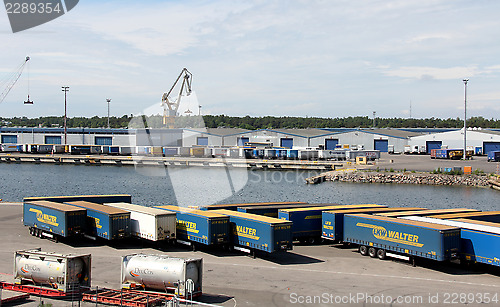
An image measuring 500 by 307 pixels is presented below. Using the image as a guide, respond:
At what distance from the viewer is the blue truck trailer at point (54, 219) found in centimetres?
4112

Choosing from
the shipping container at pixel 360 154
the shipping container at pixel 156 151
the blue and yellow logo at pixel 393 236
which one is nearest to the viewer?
the blue and yellow logo at pixel 393 236

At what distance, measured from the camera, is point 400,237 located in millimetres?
35844

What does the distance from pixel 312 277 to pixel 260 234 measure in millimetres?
5510

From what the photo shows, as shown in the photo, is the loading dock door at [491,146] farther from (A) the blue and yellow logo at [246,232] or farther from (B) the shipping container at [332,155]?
(A) the blue and yellow logo at [246,232]

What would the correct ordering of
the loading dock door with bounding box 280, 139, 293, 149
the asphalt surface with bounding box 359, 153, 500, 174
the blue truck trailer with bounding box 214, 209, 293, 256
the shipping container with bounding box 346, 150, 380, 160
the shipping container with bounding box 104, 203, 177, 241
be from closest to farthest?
the blue truck trailer with bounding box 214, 209, 293, 256
the shipping container with bounding box 104, 203, 177, 241
the asphalt surface with bounding box 359, 153, 500, 174
the shipping container with bounding box 346, 150, 380, 160
the loading dock door with bounding box 280, 139, 293, 149

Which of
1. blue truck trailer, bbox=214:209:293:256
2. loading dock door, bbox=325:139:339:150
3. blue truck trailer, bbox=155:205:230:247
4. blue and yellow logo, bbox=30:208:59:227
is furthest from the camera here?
loading dock door, bbox=325:139:339:150

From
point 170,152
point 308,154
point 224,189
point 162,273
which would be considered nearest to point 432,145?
point 308,154

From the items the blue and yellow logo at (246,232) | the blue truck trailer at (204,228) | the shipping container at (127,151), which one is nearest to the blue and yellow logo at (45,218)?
the blue truck trailer at (204,228)

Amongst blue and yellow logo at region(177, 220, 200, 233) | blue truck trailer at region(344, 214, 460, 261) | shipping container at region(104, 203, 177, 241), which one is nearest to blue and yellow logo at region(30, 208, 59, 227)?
shipping container at region(104, 203, 177, 241)

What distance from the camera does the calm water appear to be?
8184 centimetres

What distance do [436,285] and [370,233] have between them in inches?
317

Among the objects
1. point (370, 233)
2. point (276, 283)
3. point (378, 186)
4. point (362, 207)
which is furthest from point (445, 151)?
point (276, 283)

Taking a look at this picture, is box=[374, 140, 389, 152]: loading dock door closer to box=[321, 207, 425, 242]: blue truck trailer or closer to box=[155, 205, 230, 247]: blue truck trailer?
box=[321, 207, 425, 242]: blue truck trailer

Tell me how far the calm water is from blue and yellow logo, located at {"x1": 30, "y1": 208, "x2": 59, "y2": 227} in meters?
32.6
